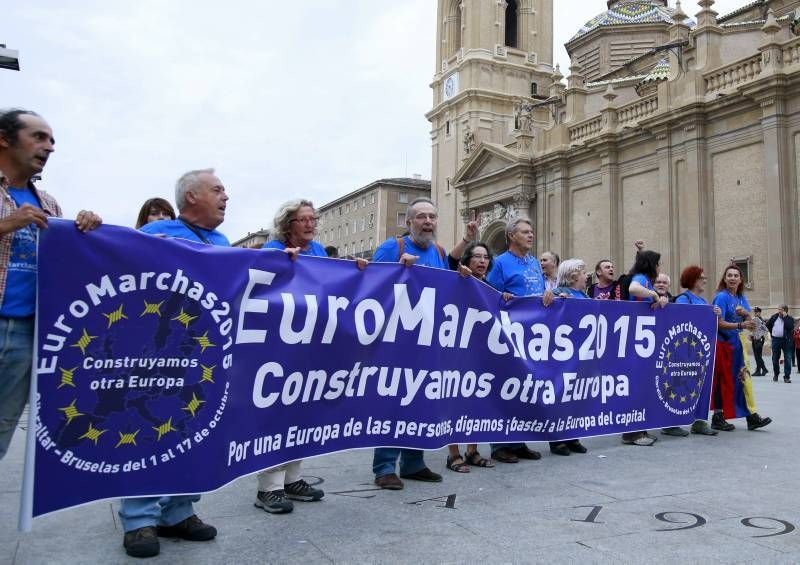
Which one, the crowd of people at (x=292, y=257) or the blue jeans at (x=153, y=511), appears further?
the blue jeans at (x=153, y=511)

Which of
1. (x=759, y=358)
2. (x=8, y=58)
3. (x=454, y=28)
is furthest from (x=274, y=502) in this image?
(x=454, y=28)

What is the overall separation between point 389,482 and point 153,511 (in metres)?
1.74

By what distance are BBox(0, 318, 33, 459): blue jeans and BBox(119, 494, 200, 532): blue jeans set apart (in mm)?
630

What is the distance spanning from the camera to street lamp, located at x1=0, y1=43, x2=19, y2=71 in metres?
9.34

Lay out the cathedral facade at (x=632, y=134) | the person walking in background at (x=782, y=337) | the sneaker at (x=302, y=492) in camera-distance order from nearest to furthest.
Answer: the sneaker at (x=302, y=492) < the person walking in background at (x=782, y=337) < the cathedral facade at (x=632, y=134)

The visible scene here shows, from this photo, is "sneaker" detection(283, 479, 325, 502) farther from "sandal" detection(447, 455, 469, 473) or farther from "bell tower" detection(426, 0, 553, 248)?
"bell tower" detection(426, 0, 553, 248)

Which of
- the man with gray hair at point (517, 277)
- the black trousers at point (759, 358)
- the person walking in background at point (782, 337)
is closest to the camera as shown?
the man with gray hair at point (517, 277)

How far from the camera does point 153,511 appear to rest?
3314mm

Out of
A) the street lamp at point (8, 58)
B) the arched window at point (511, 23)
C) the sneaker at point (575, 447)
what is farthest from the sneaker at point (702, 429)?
the arched window at point (511, 23)

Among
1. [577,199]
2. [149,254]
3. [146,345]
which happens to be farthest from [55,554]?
[577,199]

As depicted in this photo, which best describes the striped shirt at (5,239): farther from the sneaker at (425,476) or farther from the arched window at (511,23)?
the arched window at (511,23)

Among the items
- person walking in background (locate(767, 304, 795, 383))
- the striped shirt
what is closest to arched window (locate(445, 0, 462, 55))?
person walking in background (locate(767, 304, 795, 383))

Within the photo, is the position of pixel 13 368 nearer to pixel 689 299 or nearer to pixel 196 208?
pixel 196 208

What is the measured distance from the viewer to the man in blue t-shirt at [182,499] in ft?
10.6
